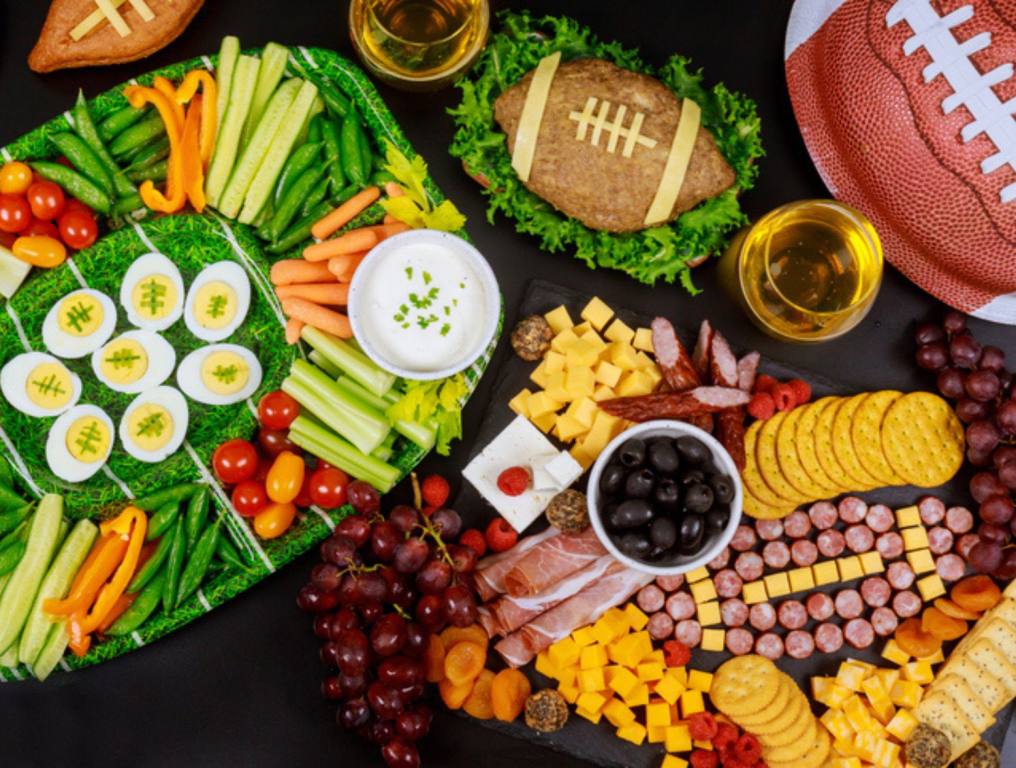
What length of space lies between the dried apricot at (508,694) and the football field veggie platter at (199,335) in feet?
1.75

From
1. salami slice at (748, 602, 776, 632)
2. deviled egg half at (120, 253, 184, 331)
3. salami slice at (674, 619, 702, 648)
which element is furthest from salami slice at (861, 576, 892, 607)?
deviled egg half at (120, 253, 184, 331)

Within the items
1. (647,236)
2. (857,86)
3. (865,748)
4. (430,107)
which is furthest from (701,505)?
(430,107)

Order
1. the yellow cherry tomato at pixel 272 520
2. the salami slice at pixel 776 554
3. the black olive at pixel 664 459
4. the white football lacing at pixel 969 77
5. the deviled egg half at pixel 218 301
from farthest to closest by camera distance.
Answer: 1. the salami slice at pixel 776 554
2. the deviled egg half at pixel 218 301
3. the yellow cherry tomato at pixel 272 520
4. the black olive at pixel 664 459
5. the white football lacing at pixel 969 77

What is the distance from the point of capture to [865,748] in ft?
7.35

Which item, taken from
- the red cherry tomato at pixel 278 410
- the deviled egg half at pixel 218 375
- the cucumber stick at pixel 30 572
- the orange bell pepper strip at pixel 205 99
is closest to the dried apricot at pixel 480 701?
the red cherry tomato at pixel 278 410

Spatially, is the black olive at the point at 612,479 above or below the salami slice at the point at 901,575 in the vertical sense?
above

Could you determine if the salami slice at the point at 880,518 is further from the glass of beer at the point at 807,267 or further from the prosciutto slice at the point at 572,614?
the prosciutto slice at the point at 572,614

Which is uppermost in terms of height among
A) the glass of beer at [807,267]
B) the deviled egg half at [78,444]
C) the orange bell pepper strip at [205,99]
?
the glass of beer at [807,267]

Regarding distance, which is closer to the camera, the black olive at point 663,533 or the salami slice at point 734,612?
the black olive at point 663,533

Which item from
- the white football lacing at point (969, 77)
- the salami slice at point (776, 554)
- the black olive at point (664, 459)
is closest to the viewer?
the white football lacing at point (969, 77)

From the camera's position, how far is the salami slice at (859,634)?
7.61 feet

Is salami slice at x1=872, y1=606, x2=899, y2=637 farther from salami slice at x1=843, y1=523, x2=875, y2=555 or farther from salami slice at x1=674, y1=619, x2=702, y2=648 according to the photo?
salami slice at x1=674, y1=619, x2=702, y2=648

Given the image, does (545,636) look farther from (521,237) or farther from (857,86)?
(857,86)

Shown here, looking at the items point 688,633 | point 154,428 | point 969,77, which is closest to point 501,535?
point 688,633
